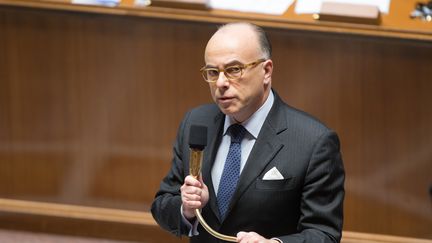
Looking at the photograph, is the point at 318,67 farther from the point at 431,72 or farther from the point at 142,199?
the point at 142,199

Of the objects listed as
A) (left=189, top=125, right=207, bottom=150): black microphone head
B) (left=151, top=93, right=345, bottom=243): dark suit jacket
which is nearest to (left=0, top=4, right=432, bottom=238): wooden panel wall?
(left=151, top=93, right=345, bottom=243): dark suit jacket

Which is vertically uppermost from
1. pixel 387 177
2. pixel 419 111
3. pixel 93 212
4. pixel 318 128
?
pixel 318 128

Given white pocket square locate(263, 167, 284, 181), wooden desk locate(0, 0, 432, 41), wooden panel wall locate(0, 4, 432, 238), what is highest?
white pocket square locate(263, 167, 284, 181)

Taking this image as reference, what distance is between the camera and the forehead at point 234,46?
61.9 inches

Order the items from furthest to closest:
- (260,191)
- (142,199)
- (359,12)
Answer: (142,199) → (359,12) → (260,191)

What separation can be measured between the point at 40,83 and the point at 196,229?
1.47m

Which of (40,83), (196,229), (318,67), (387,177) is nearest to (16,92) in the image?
(40,83)

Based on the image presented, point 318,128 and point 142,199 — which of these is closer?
point 318,128

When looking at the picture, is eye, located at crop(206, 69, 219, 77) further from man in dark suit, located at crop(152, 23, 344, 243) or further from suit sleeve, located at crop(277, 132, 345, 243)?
suit sleeve, located at crop(277, 132, 345, 243)

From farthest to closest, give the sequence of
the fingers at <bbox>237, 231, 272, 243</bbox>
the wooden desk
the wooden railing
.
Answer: the wooden railing
the wooden desk
the fingers at <bbox>237, 231, 272, 243</bbox>

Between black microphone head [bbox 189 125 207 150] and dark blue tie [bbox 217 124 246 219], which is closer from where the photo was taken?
black microphone head [bbox 189 125 207 150]

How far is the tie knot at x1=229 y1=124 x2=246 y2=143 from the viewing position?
167 cm

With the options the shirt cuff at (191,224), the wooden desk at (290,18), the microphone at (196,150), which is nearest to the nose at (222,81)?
the microphone at (196,150)

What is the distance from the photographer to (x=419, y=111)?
2.76 metres
